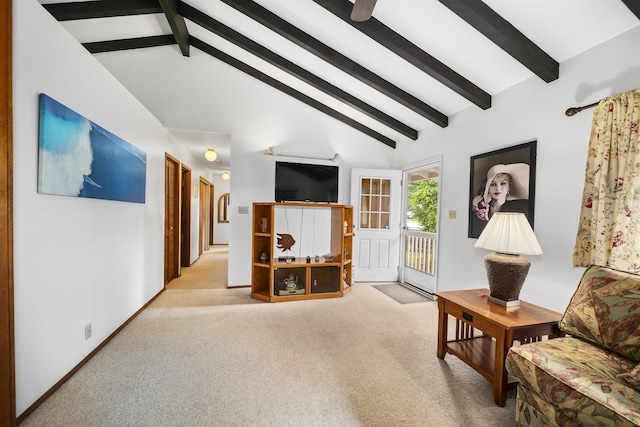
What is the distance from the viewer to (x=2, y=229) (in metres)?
1.40

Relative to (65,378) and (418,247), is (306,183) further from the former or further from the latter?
(65,378)

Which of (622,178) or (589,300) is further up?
(622,178)

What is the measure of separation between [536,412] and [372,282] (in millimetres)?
3308

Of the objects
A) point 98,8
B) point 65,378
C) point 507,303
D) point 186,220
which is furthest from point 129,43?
point 507,303

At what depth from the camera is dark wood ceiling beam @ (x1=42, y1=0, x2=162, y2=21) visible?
2594mm

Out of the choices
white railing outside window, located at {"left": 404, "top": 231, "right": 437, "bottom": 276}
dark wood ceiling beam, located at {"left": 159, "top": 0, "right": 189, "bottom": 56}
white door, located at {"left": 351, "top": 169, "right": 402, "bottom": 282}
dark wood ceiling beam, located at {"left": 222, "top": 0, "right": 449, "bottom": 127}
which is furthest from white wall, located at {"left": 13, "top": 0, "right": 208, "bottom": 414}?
white railing outside window, located at {"left": 404, "top": 231, "right": 437, "bottom": 276}

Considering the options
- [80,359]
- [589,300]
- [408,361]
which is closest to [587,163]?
[589,300]

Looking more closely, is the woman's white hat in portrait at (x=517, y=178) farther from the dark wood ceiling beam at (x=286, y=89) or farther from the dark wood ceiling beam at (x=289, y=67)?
the dark wood ceiling beam at (x=286, y=89)

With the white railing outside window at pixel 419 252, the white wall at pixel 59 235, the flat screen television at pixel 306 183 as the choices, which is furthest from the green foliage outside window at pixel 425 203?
the white wall at pixel 59 235

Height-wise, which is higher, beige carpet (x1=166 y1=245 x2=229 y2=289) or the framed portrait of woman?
the framed portrait of woman

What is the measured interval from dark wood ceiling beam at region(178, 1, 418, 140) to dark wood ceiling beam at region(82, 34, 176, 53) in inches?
27.9

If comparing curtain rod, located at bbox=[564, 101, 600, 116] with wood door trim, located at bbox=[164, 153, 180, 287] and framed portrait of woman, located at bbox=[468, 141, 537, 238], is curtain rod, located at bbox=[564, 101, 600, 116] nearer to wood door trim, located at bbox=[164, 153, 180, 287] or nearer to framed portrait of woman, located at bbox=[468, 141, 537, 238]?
framed portrait of woman, located at bbox=[468, 141, 537, 238]

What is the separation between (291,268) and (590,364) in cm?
313

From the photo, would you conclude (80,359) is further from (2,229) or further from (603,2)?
(603,2)
